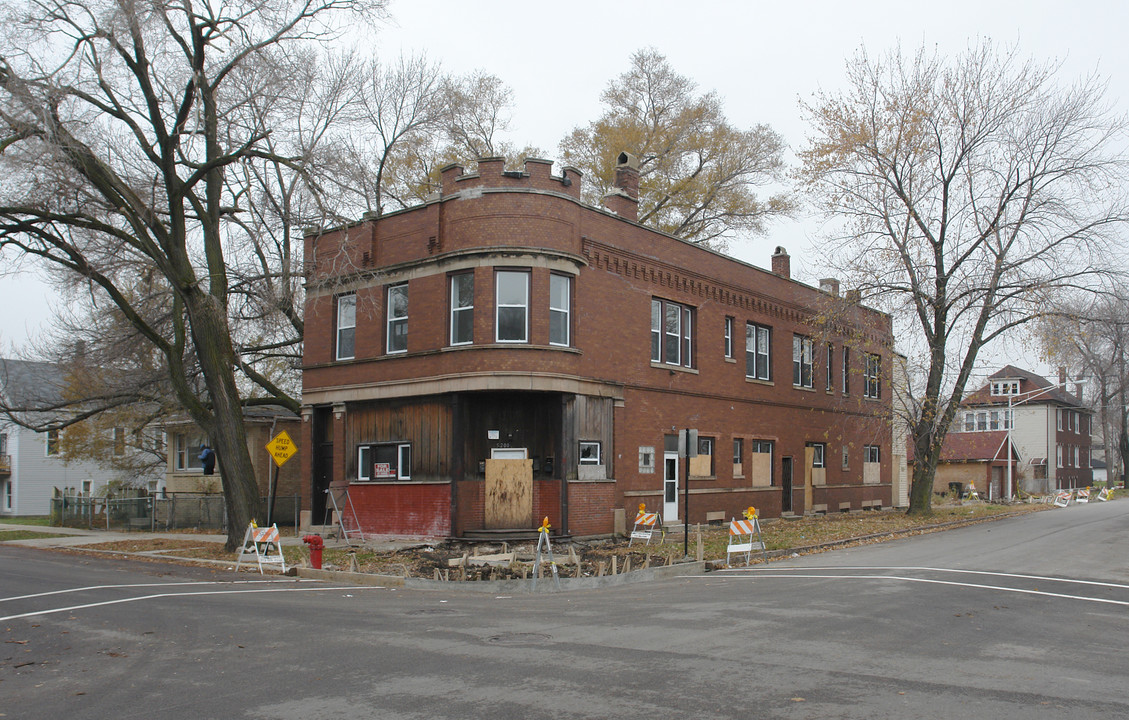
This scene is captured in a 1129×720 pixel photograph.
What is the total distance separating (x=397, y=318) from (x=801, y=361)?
1646cm

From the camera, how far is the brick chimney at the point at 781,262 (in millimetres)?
34125

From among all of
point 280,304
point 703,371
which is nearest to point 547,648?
point 280,304

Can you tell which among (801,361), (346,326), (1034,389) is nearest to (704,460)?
(801,361)

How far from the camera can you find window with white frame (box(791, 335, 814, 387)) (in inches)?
1312

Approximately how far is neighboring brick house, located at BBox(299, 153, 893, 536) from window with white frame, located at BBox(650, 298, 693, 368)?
6 cm

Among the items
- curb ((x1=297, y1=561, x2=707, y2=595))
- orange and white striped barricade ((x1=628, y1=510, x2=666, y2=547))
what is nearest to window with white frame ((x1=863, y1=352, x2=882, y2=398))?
orange and white striped barricade ((x1=628, y1=510, x2=666, y2=547))

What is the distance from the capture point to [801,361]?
33875 mm

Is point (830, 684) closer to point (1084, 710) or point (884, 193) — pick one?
point (1084, 710)

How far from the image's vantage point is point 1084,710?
6750 mm

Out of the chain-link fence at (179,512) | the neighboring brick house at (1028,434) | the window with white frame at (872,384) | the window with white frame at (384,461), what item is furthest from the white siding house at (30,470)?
the neighboring brick house at (1028,434)

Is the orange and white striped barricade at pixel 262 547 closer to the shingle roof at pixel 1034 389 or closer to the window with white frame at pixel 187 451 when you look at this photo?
the window with white frame at pixel 187 451

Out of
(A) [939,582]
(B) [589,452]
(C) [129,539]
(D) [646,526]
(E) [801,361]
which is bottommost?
(C) [129,539]

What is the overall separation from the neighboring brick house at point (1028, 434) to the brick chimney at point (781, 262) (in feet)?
96.3

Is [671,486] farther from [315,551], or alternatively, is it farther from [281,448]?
[315,551]
